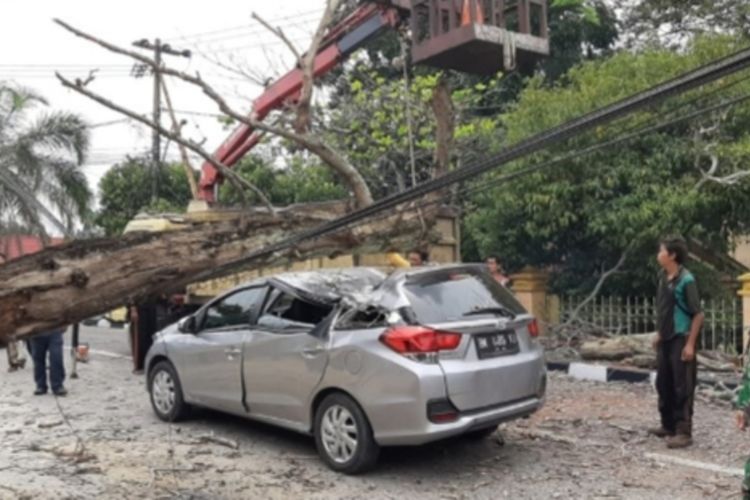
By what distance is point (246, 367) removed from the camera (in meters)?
6.77

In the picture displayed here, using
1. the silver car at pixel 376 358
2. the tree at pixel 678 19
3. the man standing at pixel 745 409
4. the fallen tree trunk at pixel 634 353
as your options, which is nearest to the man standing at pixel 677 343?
the silver car at pixel 376 358

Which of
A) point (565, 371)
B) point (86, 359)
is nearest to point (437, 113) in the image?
point (565, 371)

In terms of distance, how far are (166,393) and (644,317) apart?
22.6ft

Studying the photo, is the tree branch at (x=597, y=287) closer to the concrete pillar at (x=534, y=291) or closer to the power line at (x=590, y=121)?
the concrete pillar at (x=534, y=291)

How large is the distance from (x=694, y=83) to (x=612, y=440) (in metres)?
4.49

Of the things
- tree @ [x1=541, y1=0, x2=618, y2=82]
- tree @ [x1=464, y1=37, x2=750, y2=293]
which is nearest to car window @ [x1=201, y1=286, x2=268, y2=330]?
tree @ [x1=464, y1=37, x2=750, y2=293]

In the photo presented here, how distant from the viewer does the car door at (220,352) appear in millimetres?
6938

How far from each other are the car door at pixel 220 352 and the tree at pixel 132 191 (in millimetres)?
17589

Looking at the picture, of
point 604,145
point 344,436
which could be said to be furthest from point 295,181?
point 604,145

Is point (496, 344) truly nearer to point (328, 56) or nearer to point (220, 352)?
point (220, 352)

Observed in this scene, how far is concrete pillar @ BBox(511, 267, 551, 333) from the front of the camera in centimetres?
1240

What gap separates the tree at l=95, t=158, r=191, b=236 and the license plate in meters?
19.8

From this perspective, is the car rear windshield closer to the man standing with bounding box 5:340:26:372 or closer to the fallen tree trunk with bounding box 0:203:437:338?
the fallen tree trunk with bounding box 0:203:437:338

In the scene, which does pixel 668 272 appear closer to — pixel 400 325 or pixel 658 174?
pixel 400 325
